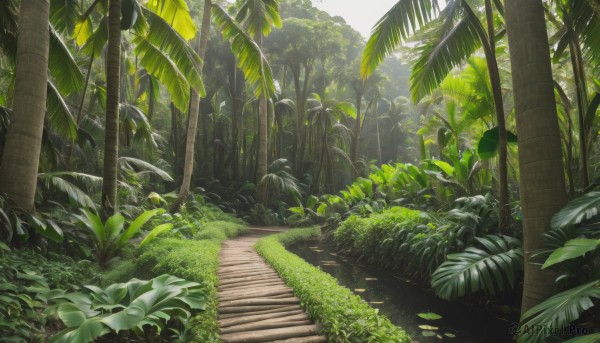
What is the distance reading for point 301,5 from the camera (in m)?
21.2

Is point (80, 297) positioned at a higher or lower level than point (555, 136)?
lower

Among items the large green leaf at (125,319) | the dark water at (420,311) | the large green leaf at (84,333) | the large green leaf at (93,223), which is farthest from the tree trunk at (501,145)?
the large green leaf at (93,223)

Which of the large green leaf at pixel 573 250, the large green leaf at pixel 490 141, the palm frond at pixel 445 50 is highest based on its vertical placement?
the palm frond at pixel 445 50

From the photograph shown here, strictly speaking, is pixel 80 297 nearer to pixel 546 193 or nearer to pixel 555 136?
pixel 546 193

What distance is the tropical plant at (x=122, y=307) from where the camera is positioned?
2641mm

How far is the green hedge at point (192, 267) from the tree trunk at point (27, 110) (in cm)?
189

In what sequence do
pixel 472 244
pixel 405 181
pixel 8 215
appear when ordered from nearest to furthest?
pixel 8 215 → pixel 472 244 → pixel 405 181

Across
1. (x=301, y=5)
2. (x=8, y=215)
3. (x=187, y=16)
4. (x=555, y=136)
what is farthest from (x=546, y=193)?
(x=301, y=5)

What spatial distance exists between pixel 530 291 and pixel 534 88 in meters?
1.83

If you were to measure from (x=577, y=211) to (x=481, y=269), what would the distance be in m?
1.43

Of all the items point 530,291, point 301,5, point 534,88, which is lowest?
point 530,291

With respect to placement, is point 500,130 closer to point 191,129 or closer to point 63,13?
point 63,13

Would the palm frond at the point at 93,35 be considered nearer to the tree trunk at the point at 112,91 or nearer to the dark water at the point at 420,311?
the tree trunk at the point at 112,91

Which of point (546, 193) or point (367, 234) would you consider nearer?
point (546, 193)
